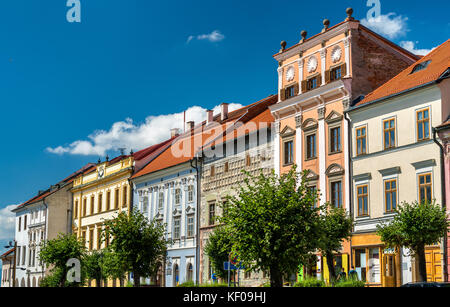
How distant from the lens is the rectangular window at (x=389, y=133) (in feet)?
104

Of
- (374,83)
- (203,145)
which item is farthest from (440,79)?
(203,145)

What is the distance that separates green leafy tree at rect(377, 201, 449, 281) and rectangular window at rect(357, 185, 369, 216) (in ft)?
20.6

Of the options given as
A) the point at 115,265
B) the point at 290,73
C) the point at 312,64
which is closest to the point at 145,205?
the point at 115,265

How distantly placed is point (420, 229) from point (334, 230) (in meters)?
6.66

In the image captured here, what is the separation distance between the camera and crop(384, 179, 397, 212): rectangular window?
31094mm

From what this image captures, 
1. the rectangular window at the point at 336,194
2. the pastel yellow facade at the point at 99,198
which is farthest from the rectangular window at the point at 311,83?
the pastel yellow facade at the point at 99,198

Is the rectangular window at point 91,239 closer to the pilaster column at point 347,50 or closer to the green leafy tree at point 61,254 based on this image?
the green leafy tree at point 61,254

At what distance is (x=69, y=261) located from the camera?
183 ft

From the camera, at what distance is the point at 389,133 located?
31.9m

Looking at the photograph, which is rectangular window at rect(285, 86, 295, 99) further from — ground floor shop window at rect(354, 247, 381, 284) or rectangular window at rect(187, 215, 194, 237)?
rectangular window at rect(187, 215, 194, 237)

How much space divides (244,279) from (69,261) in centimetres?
2064

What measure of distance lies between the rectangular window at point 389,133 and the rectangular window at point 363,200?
2.52m

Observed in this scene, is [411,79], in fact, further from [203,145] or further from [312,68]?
[203,145]

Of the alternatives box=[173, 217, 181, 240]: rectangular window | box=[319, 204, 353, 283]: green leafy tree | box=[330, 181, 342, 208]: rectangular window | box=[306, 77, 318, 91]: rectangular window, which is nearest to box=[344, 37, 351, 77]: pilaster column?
box=[306, 77, 318, 91]: rectangular window
